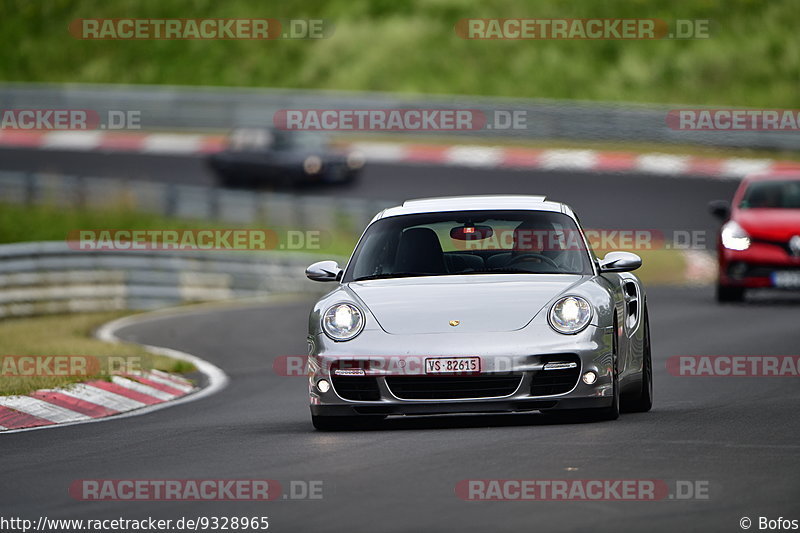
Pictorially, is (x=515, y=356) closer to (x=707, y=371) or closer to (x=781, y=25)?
(x=707, y=371)

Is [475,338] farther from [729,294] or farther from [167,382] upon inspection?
[729,294]

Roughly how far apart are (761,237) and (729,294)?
104 cm

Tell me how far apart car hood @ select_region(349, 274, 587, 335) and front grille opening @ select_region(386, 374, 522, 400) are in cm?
27

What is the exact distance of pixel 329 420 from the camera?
391 inches

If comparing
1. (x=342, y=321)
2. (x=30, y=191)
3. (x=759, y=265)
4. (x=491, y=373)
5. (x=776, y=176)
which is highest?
(x=30, y=191)

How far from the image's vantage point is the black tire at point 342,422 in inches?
391

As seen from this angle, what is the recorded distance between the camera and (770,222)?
67.4 ft

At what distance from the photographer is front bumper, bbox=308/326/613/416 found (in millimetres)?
9430

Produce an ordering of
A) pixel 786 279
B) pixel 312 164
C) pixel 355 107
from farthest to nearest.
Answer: pixel 355 107, pixel 312 164, pixel 786 279

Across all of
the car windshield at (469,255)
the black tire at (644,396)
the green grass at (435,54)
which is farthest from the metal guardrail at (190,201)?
the car windshield at (469,255)

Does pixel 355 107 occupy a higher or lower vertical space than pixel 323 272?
higher

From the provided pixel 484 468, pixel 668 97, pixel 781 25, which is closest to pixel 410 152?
pixel 668 97

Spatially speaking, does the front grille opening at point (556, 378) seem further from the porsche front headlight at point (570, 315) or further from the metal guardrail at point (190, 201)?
the metal guardrail at point (190, 201)

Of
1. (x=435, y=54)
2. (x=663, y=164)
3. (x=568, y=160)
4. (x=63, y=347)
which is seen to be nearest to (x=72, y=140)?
(x=435, y=54)
